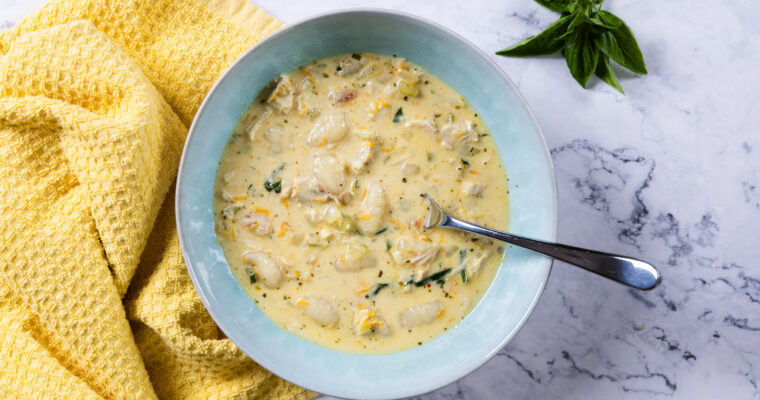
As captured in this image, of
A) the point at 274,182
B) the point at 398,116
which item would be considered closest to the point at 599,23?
the point at 398,116

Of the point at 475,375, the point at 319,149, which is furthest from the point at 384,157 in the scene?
the point at 475,375

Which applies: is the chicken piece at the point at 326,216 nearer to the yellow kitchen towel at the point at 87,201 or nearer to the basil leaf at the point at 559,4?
the yellow kitchen towel at the point at 87,201

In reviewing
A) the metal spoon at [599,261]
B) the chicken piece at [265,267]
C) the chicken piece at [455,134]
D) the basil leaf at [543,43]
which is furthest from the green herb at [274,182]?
the basil leaf at [543,43]

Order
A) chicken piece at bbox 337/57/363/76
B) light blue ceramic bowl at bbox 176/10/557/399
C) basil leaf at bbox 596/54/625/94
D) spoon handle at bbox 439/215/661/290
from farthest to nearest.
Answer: basil leaf at bbox 596/54/625/94, chicken piece at bbox 337/57/363/76, light blue ceramic bowl at bbox 176/10/557/399, spoon handle at bbox 439/215/661/290

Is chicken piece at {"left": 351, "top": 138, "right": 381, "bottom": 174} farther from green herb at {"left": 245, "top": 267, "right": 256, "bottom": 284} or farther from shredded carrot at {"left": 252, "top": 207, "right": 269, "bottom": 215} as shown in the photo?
green herb at {"left": 245, "top": 267, "right": 256, "bottom": 284}

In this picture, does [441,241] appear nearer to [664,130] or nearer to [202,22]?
[664,130]

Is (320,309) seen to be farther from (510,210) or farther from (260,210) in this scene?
(510,210)

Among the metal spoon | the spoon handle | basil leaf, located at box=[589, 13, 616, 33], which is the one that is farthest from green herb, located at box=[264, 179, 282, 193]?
basil leaf, located at box=[589, 13, 616, 33]
